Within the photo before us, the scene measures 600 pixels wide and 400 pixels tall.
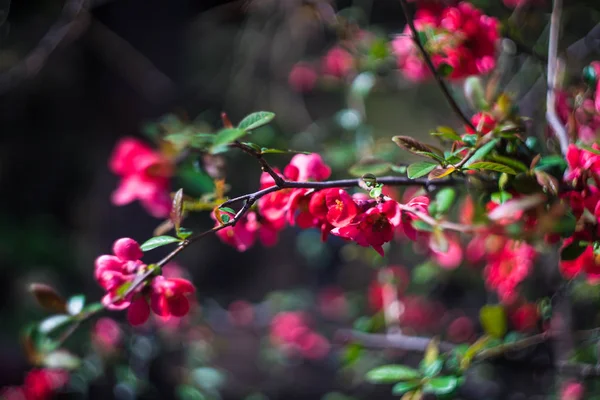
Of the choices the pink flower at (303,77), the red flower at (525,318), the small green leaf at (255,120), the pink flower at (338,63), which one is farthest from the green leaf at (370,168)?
the pink flower at (303,77)

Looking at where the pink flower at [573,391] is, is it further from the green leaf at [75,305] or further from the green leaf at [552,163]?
the green leaf at [75,305]

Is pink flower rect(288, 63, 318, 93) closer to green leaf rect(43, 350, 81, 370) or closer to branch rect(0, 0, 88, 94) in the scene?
branch rect(0, 0, 88, 94)

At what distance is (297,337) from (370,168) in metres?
0.82

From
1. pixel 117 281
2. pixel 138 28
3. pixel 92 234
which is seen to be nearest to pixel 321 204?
pixel 117 281

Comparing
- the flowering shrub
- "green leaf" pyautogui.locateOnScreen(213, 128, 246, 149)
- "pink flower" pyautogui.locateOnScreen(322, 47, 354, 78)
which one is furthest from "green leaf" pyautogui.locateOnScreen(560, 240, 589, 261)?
"pink flower" pyautogui.locateOnScreen(322, 47, 354, 78)

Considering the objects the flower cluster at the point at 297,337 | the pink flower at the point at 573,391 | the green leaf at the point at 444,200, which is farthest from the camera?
the flower cluster at the point at 297,337

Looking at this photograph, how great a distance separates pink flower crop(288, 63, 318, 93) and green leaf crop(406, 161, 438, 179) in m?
1.17

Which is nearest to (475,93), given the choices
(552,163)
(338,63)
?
(552,163)

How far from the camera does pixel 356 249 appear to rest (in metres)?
1.12

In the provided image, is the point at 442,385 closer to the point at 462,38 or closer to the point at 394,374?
the point at 394,374

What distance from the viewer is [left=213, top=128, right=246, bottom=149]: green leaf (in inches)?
21.8

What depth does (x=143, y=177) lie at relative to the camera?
0.84 meters

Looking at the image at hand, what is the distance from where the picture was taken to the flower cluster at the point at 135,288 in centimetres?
54

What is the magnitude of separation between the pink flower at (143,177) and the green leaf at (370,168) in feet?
1.05
